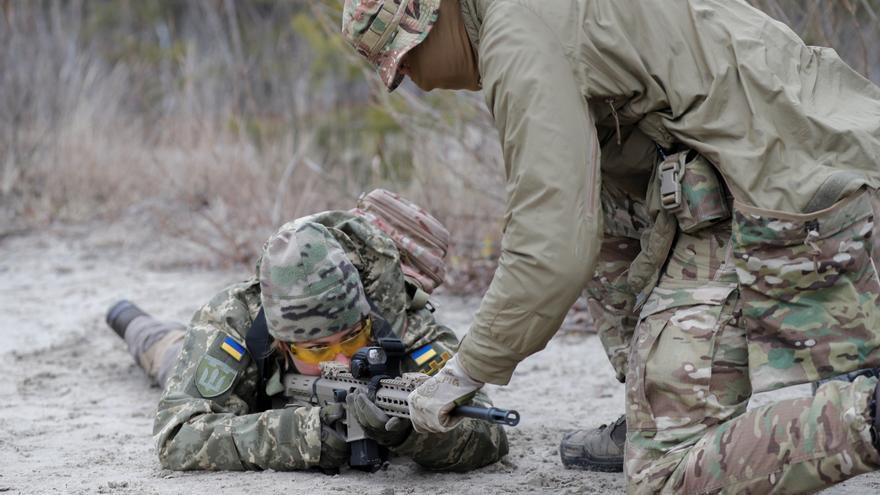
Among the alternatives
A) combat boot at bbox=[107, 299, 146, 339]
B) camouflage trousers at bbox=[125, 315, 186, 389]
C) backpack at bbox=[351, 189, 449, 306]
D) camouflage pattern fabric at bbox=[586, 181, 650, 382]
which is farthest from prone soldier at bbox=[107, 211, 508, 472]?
combat boot at bbox=[107, 299, 146, 339]

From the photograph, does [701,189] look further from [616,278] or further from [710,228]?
[616,278]

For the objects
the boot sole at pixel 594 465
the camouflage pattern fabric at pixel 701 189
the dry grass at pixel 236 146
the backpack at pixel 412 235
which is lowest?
the dry grass at pixel 236 146

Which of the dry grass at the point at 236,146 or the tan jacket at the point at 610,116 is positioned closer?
the tan jacket at the point at 610,116

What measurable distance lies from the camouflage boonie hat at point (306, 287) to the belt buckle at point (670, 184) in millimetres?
1038

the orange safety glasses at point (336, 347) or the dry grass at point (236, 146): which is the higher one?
the orange safety glasses at point (336, 347)

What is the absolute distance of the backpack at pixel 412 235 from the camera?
12.2 ft

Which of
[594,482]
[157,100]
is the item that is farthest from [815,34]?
[157,100]

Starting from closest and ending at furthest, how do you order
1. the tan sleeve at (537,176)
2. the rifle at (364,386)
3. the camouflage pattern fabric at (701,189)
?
the tan sleeve at (537,176)
the camouflage pattern fabric at (701,189)
the rifle at (364,386)

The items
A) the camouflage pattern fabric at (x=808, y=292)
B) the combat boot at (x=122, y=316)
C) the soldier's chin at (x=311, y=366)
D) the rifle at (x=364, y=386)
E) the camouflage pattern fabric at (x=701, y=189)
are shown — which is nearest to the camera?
the camouflage pattern fabric at (x=808, y=292)

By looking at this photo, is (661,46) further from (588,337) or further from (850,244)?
(588,337)

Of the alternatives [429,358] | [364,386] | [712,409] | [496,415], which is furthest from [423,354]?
[712,409]

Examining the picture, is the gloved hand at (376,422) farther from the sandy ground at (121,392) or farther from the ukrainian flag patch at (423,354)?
the ukrainian flag patch at (423,354)

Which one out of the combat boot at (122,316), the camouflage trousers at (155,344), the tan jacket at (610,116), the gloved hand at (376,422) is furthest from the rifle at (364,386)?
the combat boot at (122,316)

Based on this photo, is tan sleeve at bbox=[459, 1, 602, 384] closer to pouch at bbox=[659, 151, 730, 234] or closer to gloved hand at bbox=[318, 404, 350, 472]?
pouch at bbox=[659, 151, 730, 234]
